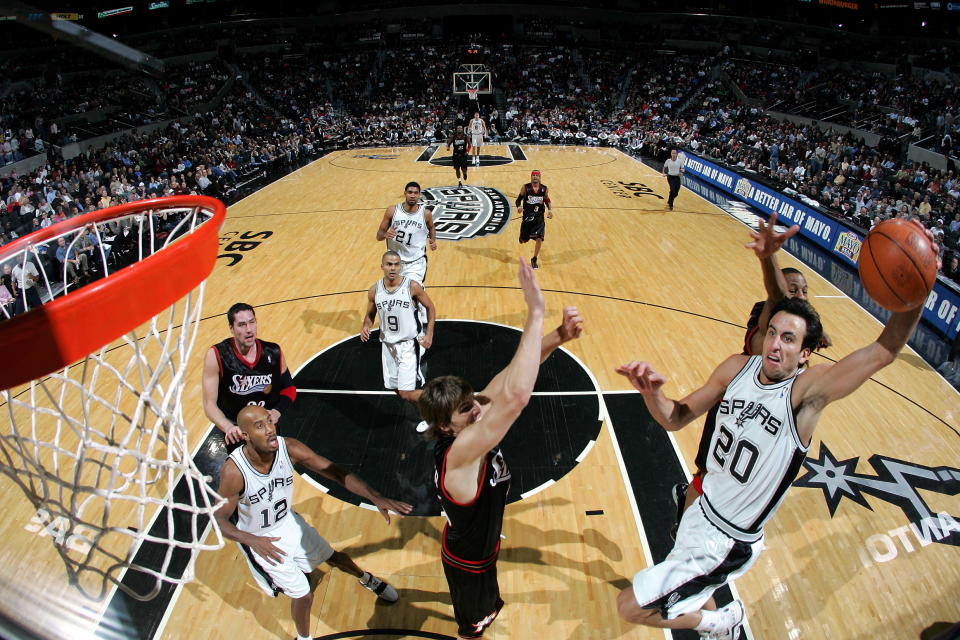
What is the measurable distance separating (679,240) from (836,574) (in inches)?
341

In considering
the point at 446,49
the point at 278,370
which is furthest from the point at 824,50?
the point at 278,370

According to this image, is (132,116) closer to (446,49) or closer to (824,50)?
(446,49)

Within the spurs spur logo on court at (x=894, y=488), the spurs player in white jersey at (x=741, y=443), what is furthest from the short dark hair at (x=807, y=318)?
the spurs spur logo on court at (x=894, y=488)

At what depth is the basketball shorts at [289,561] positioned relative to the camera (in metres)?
3.16

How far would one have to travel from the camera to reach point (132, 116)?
824 inches

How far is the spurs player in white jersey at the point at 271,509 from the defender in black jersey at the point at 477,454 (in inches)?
22.3

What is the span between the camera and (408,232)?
23.7ft

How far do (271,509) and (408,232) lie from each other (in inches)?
184

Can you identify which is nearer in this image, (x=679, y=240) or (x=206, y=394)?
(x=206, y=394)

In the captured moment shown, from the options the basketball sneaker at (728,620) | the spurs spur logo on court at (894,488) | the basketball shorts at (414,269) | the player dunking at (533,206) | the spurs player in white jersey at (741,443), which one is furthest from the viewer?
the player dunking at (533,206)

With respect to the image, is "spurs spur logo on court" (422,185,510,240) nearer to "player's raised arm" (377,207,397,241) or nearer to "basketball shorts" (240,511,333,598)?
"player's raised arm" (377,207,397,241)

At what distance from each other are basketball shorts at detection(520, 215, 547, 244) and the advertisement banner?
15.8ft

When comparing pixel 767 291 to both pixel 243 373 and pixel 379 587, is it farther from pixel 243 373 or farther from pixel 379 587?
pixel 243 373

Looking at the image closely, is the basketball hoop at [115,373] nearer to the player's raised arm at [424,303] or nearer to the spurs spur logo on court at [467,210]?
the player's raised arm at [424,303]
